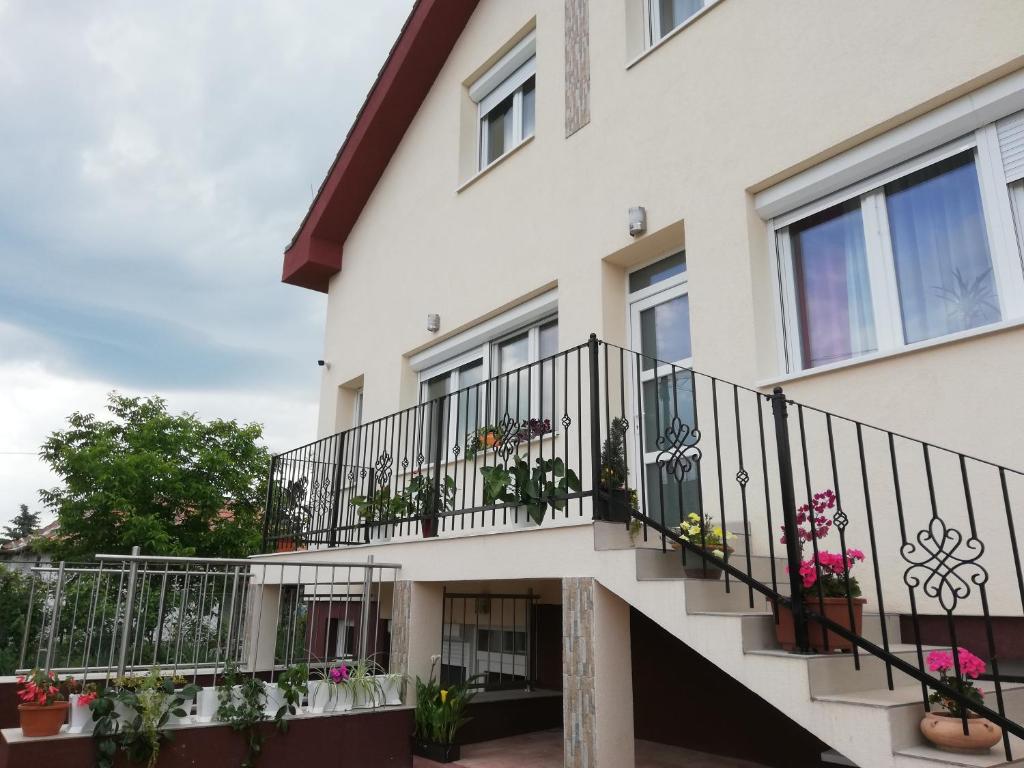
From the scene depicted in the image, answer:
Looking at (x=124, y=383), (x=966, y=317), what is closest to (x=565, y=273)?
(x=966, y=317)

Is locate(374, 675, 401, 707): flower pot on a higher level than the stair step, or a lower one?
lower

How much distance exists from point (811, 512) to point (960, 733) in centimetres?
100

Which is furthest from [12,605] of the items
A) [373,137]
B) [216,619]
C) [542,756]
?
[373,137]

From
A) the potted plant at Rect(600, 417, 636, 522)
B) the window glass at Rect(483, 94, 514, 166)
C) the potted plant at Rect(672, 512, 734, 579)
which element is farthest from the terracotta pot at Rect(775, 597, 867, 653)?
the window glass at Rect(483, 94, 514, 166)

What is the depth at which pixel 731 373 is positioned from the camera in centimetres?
534

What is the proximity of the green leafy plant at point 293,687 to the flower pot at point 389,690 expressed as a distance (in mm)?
536

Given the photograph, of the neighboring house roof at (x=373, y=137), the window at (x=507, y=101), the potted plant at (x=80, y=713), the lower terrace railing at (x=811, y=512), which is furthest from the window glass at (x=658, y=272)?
the potted plant at (x=80, y=713)

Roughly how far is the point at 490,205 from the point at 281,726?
5404 millimetres

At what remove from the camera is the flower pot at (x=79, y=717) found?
4.44 meters

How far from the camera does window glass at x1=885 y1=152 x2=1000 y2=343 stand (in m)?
4.39

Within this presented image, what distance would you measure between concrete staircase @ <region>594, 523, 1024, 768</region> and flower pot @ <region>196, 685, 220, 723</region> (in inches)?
102

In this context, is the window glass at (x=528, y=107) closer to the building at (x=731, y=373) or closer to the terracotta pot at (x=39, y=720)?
the building at (x=731, y=373)

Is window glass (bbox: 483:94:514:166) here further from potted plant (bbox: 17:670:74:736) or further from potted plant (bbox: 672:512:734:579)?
potted plant (bbox: 17:670:74:736)

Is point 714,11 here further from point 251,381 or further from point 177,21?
point 251,381
